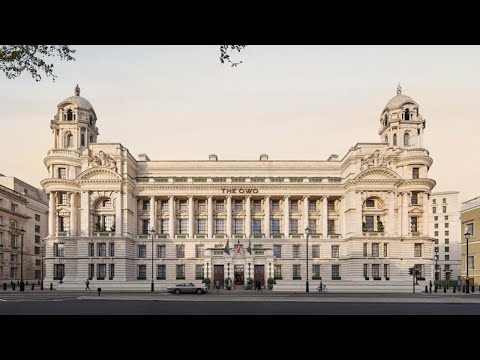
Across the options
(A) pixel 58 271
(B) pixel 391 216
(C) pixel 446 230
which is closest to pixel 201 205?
(A) pixel 58 271

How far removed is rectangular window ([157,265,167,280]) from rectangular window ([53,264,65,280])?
49.0 ft

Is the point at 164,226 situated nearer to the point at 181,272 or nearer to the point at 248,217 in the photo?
the point at 181,272

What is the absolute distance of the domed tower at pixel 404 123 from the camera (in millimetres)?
85125

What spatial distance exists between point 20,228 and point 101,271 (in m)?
30.6

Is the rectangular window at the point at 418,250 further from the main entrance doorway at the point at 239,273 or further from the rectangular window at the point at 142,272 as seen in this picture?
the rectangular window at the point at 142,272

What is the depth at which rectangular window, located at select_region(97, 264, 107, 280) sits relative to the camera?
78.9m

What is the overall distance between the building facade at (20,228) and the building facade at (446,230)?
→ 10454 centimetres

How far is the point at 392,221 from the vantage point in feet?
262

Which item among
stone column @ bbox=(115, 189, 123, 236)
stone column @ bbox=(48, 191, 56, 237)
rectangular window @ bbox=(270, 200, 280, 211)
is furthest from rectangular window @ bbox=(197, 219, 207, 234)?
stone column @ bbox=(48, 191, 56, 237)

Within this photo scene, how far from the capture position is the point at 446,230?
14812 cm
